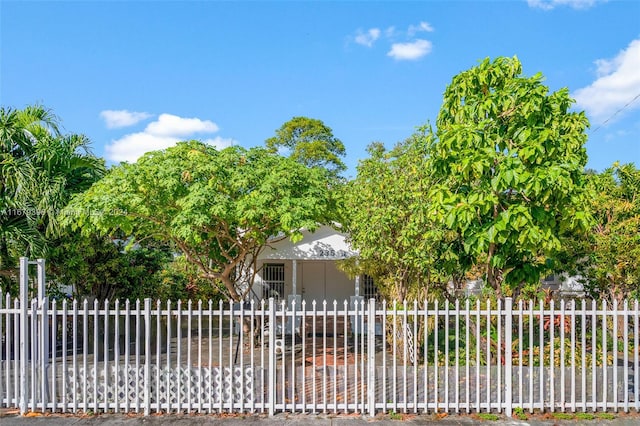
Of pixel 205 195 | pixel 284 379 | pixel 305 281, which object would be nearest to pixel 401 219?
pixel 284 379

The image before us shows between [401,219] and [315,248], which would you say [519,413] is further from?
[315,248]

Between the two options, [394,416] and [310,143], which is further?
[310,143]

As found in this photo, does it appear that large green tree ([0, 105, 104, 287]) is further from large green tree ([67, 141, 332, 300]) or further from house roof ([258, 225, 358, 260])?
house roof ([258, 225, 358, 260])

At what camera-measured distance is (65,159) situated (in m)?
8.80

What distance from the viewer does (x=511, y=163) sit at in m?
5.80

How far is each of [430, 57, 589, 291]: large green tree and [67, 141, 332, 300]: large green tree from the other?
9.62 feet

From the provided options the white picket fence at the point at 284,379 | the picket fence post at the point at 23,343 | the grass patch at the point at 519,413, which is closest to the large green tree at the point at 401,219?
the white picket fence at the point at 284,379

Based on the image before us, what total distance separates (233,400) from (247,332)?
5137mm

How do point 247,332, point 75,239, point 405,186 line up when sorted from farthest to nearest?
point 247,332, point 75,239, point 405,186

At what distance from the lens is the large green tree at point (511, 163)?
5809 millimetres

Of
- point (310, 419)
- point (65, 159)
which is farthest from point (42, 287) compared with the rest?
point (310, 419)

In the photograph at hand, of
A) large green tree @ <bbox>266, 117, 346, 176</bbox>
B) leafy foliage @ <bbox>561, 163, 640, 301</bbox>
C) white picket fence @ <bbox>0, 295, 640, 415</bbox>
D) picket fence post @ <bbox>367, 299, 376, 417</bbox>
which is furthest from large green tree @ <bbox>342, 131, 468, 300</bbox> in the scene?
large green tree @ <bbox>266, 117, 346, 176</bbox>

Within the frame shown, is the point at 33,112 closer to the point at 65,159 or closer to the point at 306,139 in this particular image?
the point at 65,159

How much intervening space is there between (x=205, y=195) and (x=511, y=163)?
196 inches
